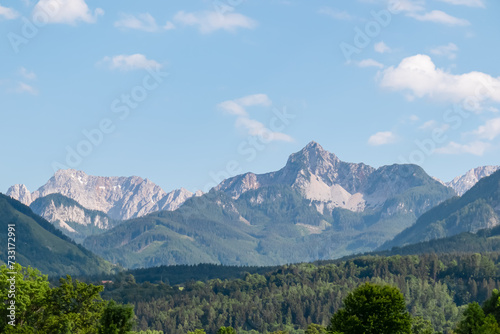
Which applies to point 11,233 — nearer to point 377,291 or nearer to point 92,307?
point 92,307

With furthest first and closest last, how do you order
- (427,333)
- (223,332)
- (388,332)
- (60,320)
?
1. (223,332)
2. (427,333)
3. (60,320)
4. (388,332)

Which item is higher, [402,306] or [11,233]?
[11,233]

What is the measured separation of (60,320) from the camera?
127375 millimetres

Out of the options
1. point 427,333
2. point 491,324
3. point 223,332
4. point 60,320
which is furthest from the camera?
point 223,332

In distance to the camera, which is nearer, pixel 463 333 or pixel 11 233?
pixel 11 233

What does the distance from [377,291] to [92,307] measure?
50745 millimetres

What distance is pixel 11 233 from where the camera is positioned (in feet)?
434

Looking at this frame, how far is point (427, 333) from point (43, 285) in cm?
7982

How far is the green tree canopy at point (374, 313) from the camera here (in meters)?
120

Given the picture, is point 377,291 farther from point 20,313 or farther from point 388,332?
point 20,313

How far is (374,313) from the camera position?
121062mm

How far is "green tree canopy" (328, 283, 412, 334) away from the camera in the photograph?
120 m

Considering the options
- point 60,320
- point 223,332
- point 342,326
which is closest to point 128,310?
point 60,320

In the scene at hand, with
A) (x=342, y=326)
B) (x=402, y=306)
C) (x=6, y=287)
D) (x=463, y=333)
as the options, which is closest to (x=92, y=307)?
(x=6, y=287)
